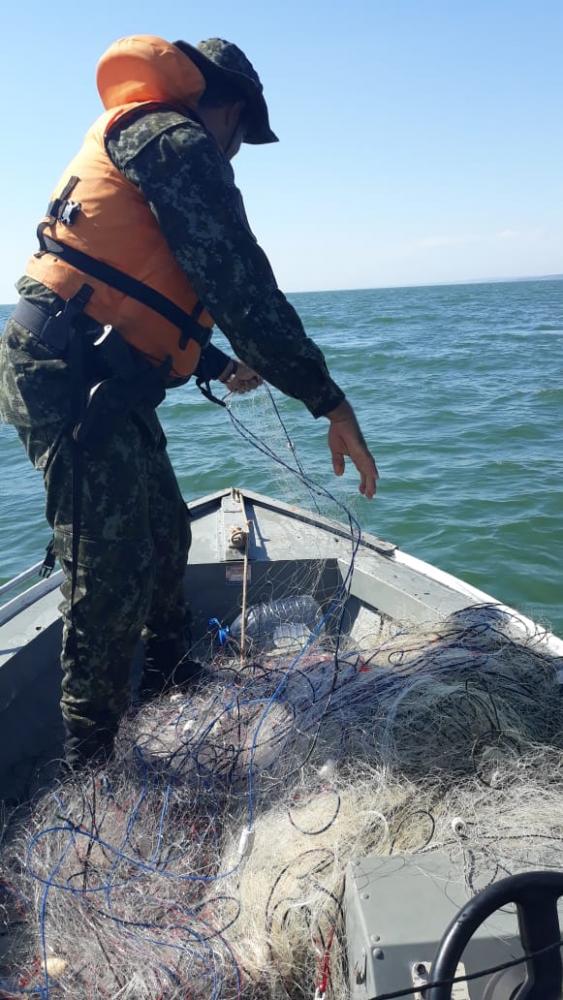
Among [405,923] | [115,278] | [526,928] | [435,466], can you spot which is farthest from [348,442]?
[435,466]

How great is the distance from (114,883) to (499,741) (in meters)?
1.22

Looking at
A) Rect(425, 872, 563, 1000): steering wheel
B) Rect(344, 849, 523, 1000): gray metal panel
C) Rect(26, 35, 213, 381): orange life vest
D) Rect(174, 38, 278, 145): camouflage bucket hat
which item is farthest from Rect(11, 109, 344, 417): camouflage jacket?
Rect(425, 872, 563, 1000): steering wheel

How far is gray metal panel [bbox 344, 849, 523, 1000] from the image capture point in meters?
1.41

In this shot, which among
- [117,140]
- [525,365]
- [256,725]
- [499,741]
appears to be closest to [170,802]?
[256,725]

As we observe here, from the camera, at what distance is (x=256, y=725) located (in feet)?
8.51

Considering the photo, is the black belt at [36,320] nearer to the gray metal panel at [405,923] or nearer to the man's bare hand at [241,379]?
the man's bare hand at [241,379]

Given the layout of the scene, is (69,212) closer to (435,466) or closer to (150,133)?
(150,133)

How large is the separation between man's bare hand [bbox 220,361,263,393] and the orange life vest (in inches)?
35.3

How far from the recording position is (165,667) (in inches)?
124

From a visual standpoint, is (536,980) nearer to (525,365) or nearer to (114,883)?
(114,883)

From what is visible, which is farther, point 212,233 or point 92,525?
point 92,525

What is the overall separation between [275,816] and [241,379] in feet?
6.34

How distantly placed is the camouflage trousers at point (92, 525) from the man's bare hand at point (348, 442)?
0.66m

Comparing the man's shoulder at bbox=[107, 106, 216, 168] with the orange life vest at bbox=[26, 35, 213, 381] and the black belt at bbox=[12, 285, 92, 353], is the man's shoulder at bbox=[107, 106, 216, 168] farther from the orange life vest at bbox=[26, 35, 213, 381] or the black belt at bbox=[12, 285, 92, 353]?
the black belt at bbox=[12, 285, 92, 353]
